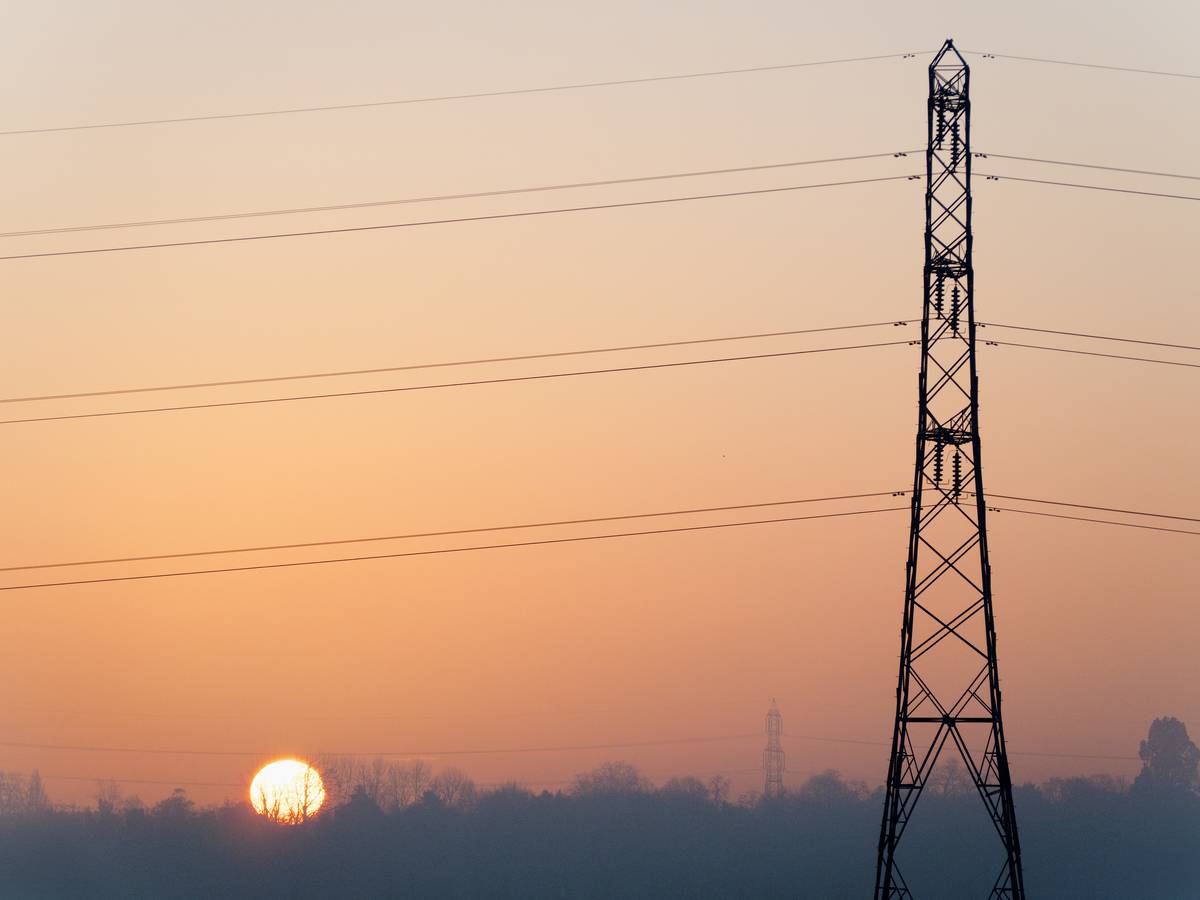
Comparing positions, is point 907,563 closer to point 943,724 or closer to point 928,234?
point 943,724

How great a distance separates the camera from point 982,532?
164 feet

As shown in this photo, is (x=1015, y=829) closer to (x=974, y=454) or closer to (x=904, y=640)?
(x=904, y=640)

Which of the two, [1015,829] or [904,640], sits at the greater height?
[904,640]

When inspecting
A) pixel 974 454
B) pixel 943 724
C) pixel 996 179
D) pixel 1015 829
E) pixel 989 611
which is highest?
pixel 996 179

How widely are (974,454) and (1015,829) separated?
1289 cm

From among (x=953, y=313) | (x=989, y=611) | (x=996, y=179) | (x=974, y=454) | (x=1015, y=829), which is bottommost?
(x=1015, y=829)

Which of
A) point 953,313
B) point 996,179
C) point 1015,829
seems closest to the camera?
point 1015,829

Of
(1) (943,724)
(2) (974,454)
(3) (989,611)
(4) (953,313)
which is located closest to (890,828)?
(1) (943,724)

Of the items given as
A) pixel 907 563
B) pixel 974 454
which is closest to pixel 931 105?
pixel 974 454

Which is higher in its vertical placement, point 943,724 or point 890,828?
point 943,724

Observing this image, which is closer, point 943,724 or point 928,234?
point 943,724

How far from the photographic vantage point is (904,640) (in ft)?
165

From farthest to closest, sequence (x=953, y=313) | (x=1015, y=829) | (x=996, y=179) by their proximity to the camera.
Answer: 1. (x=996, y=179)
2. (x=953, y=313)
3. (x=1015, y=829)

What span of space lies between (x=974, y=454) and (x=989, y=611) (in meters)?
5.50
